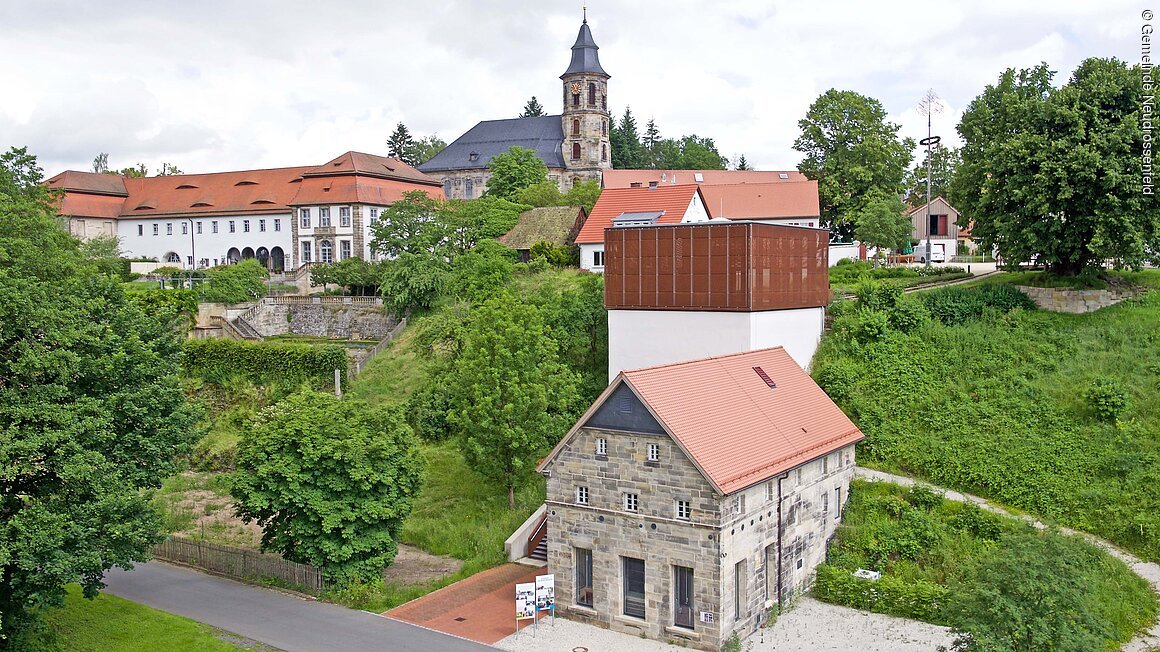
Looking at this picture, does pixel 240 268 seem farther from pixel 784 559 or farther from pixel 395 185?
pixel 784 559

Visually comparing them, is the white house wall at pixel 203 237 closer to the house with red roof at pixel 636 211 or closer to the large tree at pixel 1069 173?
the house with red roof at pixel 636 211

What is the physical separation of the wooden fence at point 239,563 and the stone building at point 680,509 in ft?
22.5

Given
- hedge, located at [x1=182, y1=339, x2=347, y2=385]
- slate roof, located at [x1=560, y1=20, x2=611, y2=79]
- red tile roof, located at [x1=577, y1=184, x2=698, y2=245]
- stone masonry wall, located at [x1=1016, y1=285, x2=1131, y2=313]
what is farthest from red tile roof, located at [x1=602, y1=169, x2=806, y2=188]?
stone masonry wall, located at [x1=1016, y1=285, x2=1131, y2=313]

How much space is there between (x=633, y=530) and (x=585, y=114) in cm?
6594

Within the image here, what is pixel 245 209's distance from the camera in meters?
68.3

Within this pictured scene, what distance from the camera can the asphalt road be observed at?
20547 millimetres

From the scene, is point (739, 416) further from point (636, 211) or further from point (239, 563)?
point (636, 211)

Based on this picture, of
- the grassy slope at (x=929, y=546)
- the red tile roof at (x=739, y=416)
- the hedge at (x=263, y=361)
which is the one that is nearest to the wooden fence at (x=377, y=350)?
the hedge at (x=263, y=361)

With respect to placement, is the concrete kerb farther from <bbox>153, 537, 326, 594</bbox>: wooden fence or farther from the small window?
<bbox>153, 537, 326, 594</bbox>: wooden fence

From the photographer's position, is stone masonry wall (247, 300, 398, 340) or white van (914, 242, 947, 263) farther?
white van (914, 242, 947, 263)

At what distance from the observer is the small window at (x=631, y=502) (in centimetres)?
2075

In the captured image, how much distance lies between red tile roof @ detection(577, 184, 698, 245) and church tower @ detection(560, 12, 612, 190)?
117ft

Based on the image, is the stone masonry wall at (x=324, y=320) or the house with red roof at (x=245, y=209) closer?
the stone masonry wall at (x=324, y=320)

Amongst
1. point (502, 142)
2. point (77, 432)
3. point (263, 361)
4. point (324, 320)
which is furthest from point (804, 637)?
point (502, 142)
